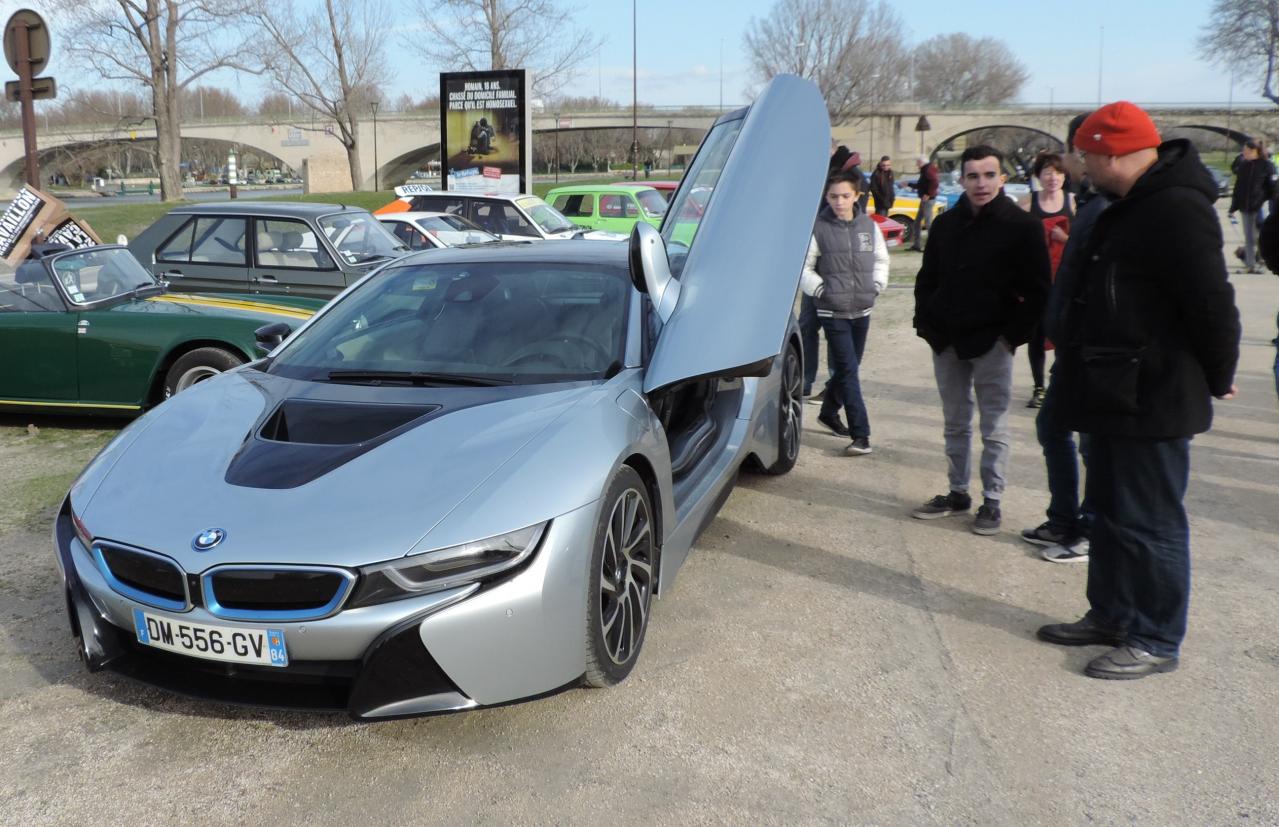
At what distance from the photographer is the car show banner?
1008 cm

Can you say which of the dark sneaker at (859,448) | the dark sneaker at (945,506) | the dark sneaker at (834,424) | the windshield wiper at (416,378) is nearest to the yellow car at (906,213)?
the dark sneaker at (834,424)

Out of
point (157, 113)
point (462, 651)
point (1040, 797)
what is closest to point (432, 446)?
point (462, 651)

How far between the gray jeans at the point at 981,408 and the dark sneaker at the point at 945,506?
4 centimetres

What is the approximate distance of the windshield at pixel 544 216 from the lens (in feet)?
49.9

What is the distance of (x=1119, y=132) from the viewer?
343 cm

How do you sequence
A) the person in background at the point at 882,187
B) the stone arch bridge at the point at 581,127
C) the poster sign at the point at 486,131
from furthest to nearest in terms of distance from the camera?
the stone arch bridge at the point at 581,127
the poster sign at the point at 486,131
the person in background at the point at 882,187

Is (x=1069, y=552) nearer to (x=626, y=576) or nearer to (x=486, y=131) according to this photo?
(x=626, y=576)

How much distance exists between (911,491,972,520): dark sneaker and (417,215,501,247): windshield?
29.9ft

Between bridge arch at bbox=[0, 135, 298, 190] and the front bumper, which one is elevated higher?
bridge arch at bbox=[0, 135, 298, 190]

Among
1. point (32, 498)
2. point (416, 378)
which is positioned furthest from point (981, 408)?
point (32, 498)


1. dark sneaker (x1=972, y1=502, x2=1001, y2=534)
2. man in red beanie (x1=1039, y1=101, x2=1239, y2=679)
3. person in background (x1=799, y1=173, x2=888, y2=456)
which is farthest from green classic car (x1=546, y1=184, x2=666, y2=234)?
man in red beanie (x1=1039, y1=101, x2=1239, y2=679)

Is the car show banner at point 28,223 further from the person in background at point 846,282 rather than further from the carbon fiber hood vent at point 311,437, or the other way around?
the carbon fiber hood vent at point 311,437

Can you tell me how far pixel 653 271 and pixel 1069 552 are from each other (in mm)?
2409

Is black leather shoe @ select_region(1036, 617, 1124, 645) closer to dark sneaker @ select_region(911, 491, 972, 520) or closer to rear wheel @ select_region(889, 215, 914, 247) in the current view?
dark sneaker @ select_region(911, 491, 972, 520)
